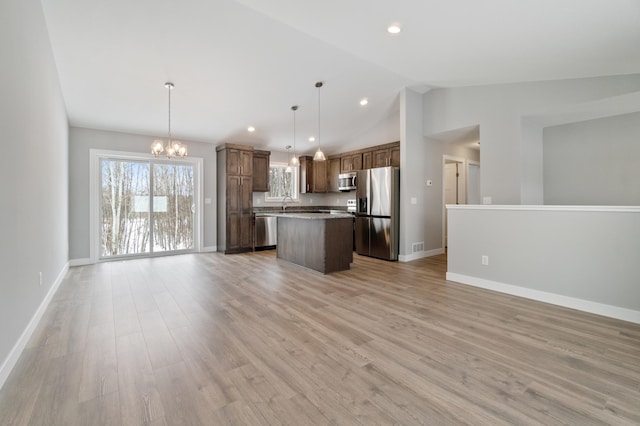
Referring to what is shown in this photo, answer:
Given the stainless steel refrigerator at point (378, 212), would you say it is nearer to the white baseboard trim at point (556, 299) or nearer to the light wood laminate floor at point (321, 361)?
the white baseboard trim at point (556, 299)

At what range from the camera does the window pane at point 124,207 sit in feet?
18.3

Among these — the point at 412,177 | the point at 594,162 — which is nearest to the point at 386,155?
the point at 412,177

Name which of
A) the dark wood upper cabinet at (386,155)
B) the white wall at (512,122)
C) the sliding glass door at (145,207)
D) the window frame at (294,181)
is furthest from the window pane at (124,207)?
→ the white wall at (512,122)

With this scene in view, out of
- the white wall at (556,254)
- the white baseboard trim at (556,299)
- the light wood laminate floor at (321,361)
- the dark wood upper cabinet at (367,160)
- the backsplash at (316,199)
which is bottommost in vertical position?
the light wood laminate floor at (321,361)

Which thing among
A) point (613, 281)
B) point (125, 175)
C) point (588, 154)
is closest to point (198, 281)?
point (125, 175)

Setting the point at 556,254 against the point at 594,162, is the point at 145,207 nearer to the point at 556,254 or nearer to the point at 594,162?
the point at 556,254

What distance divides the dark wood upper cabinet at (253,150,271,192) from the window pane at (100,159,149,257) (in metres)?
2.35

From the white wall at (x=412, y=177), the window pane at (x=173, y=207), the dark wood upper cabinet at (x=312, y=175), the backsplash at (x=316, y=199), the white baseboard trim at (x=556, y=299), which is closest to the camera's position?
the white baseboard trim at (x=556, y=299)

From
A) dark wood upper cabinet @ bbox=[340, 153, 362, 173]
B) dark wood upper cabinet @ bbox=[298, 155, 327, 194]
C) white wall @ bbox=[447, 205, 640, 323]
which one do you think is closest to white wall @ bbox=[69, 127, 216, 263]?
dark wood upper cabinet @ bbox=[298, 155, 327, 194]

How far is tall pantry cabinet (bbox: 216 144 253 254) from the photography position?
21.4 feet

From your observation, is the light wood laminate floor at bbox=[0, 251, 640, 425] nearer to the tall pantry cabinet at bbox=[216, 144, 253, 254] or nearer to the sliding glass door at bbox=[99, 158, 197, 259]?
the sliding glass door at bbox=[99, 158, 197, 259]

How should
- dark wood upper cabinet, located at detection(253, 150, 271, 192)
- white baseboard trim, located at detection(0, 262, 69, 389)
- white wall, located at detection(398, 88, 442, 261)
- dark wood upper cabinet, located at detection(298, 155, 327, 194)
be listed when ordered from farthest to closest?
dark wood upper cabinet, located at detection(298, 155, 327, 194), dark wood upper cabinet, located at detection(253, 150, 271, 192), white wall, located at detection(398, 88, 442, 261), white baseboard trim, located at detection(0, 262, 69, 389)

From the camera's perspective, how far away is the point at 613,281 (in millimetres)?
2842

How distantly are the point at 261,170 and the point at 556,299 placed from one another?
6.16m
